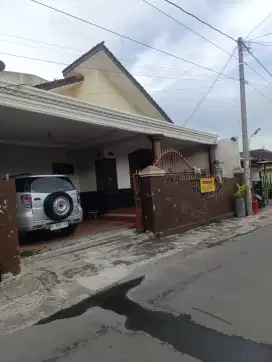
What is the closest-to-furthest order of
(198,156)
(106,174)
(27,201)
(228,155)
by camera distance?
1. (27,201)
2. (106,174)
3. (228,155)
4. (198,156)

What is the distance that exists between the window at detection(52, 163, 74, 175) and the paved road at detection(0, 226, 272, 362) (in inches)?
340

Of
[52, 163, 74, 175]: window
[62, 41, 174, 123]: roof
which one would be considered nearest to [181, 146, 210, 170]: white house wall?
[62, 41, 174, 123]: roof

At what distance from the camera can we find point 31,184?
854 cm

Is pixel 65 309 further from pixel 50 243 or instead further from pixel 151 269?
pixel 50 243

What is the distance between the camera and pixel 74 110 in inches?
345

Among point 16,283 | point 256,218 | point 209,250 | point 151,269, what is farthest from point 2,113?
point 256,218

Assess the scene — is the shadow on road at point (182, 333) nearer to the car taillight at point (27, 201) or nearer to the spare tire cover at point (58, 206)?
the spare tire cover at point (58, 206)

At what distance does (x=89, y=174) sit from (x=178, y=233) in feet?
18.5

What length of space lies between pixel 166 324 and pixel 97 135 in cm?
900

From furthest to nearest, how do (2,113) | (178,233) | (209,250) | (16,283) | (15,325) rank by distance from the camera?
(178,233) < (2,113) < (209,250) < (16,283) < (15,325)

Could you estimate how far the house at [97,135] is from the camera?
9617 mm

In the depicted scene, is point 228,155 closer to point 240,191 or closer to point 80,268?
point 240,191

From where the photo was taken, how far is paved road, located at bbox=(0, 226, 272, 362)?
3.22 metres

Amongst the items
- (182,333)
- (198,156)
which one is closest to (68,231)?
(182,333)
